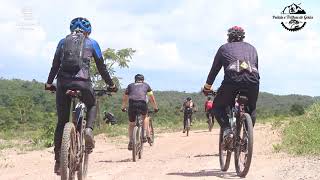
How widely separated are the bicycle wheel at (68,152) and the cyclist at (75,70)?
0.40 meters

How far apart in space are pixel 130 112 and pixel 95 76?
11.0 m

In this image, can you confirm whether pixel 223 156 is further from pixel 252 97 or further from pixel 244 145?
pixel 252 97

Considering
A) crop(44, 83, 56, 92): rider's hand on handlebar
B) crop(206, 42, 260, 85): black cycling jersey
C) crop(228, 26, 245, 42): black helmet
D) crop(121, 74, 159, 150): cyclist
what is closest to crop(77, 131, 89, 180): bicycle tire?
crop(44, 83, 56, 92): rider's hand on handlebar

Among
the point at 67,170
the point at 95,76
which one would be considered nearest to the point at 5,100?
the point at 95,76

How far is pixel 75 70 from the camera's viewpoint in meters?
6.31

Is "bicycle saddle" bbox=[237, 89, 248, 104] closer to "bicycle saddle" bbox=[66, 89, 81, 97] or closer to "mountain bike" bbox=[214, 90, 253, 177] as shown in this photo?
"mountain bike" bbox=[214, 90, 253, 177]

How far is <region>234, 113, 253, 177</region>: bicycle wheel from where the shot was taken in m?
7.03

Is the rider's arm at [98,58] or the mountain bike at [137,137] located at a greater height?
the rider's arm at [98,58]

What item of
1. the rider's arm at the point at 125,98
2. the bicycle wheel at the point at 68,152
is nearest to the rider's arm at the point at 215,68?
the bicycle wheel at the point at 68,152

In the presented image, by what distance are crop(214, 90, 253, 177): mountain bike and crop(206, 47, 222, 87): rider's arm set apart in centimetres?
45

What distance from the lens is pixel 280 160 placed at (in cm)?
892

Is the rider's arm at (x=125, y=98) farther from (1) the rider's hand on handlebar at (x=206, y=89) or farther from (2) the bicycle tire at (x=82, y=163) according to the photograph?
(2) the bicycle tire at (x=82, y=163)

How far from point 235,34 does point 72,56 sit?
2618 mm

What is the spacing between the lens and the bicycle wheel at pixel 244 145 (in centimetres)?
703
